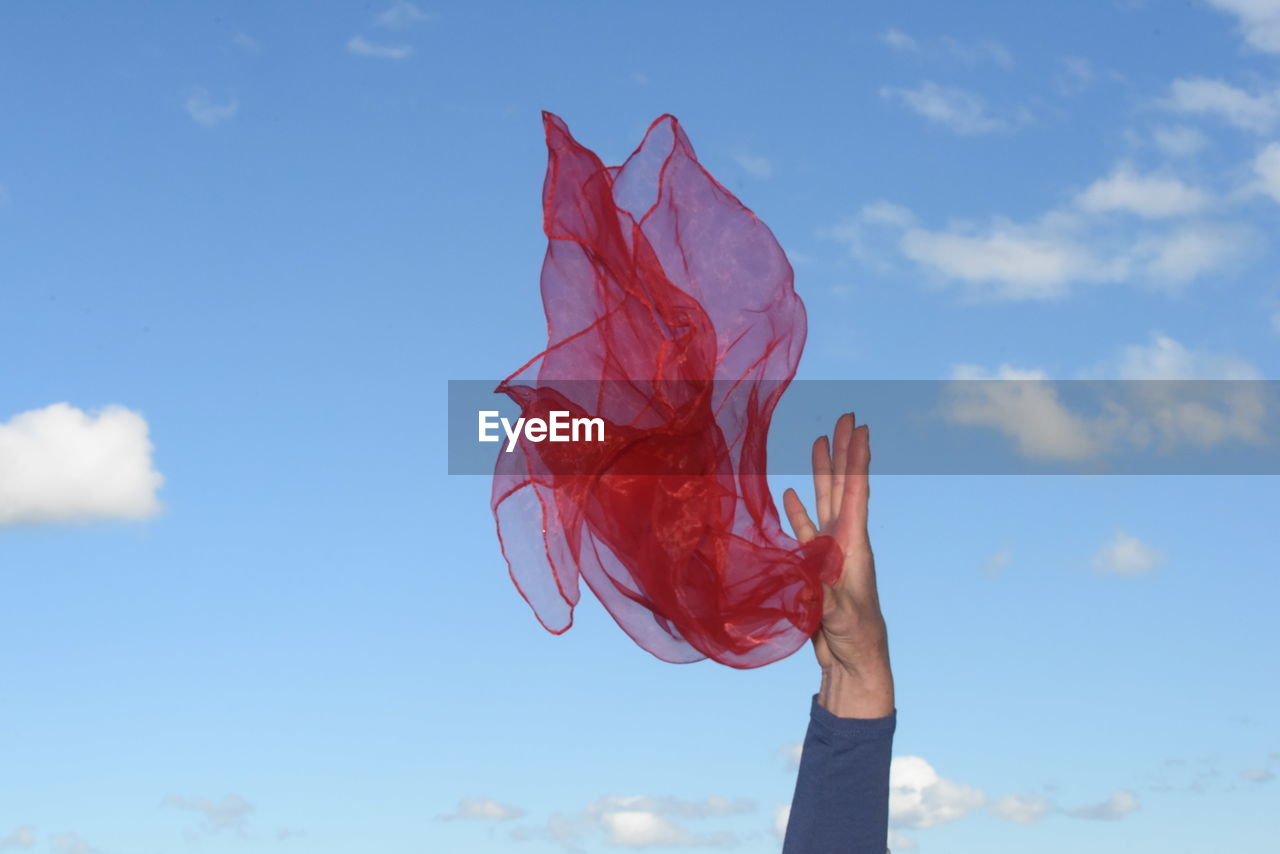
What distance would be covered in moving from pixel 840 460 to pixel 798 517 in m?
0.22

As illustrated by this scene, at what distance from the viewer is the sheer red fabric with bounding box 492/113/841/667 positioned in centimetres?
390

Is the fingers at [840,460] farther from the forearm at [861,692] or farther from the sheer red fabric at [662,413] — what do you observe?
the forearm at [861,692]

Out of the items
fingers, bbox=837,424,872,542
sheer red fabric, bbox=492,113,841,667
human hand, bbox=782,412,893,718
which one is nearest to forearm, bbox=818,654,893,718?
human hand, bbox=782,412,893,718

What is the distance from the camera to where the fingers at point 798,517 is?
161 inches

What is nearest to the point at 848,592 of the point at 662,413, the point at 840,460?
the point at 840,460

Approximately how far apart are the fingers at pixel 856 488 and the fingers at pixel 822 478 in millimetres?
68

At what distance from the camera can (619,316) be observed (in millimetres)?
3926

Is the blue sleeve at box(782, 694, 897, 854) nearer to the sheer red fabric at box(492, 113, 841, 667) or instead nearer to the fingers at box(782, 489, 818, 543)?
the sheer red fabric at box(492, 113, 841, 667)

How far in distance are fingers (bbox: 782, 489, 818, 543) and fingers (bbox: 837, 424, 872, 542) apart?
0.47ft

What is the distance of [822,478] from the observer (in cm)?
412

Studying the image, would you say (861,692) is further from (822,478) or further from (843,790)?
(822,478)

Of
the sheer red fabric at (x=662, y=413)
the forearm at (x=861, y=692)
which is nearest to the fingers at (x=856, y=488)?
the sheer red fabric at (x=662, y=413)

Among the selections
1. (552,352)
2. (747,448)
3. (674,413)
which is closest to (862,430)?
(747,448)

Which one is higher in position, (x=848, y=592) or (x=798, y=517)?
(x=798, y=517)
